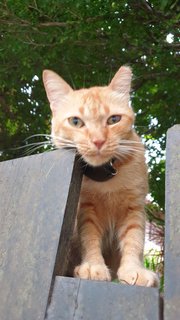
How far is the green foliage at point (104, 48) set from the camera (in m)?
3.11

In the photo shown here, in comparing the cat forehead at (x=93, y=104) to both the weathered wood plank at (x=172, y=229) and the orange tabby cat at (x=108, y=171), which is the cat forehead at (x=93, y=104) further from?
the weathered wood plank at (x=172, y=229)

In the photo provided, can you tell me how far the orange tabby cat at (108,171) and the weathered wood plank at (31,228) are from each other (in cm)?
20

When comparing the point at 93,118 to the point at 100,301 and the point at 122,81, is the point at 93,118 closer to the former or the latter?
the point at 122,81

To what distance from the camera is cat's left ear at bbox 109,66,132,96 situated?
2031 mm

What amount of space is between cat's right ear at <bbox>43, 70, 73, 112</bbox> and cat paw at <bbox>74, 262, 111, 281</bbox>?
833 mm

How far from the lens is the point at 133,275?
4.72 ft

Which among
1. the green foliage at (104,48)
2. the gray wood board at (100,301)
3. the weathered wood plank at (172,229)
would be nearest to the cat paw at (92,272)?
the gray wood board at (100,301)

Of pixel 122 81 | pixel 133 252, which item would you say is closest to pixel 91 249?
pixel 133 252

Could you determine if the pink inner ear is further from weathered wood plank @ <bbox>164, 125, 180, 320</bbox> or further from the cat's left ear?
weathered wood plank @ <bbox>164, 125, 180, 320</bbox>

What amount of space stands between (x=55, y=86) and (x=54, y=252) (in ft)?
3.09

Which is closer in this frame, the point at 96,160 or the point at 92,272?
the point at 92,272

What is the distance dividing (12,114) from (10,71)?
2.62 feet

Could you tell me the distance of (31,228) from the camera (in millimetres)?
1463

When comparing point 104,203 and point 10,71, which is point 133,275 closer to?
point 104,203
